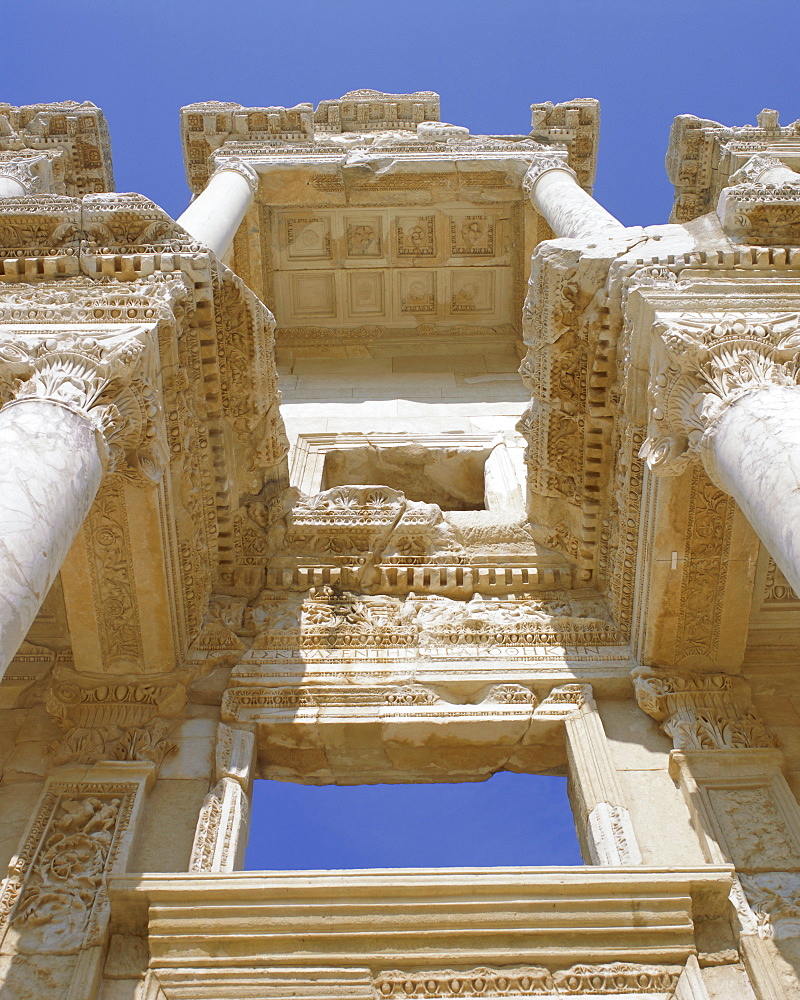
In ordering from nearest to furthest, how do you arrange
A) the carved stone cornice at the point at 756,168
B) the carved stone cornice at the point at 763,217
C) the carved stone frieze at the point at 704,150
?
1. the carved stone cornice at the point at 763,217
2. the carved stone cornice at the point at 756,168
3. the carved stone frieze at the point at 704,150

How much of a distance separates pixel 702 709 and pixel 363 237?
9933mm

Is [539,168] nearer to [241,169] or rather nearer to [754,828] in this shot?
[241,169]

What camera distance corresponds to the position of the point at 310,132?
16.6 meters

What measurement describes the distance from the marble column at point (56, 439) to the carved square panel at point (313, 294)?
8967 mm

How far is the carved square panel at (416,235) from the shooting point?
50.2 feet

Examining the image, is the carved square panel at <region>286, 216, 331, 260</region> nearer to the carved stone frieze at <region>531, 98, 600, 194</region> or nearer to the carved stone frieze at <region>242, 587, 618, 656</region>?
the carved stone frieze at <region>531, 98, 600, 194</region>

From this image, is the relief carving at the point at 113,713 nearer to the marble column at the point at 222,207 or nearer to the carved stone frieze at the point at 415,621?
the carved stone frieze at the point at 415,621

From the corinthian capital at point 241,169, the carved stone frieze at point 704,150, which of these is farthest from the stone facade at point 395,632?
the carved stone frieze at point 704,150

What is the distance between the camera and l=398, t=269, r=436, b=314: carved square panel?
51.0ft

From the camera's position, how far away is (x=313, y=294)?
51.1 feet

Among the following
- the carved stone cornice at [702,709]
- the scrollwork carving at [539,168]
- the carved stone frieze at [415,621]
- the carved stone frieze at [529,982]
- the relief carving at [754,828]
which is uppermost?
the scrollwork carving at [539,168]

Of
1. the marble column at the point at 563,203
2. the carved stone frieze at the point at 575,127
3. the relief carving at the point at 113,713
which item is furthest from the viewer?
the carved stone frieze at the point at 575,127

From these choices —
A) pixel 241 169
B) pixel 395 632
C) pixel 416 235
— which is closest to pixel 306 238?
pixel 241 169

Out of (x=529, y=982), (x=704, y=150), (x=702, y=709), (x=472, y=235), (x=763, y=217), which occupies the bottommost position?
(x=529, y=982)
